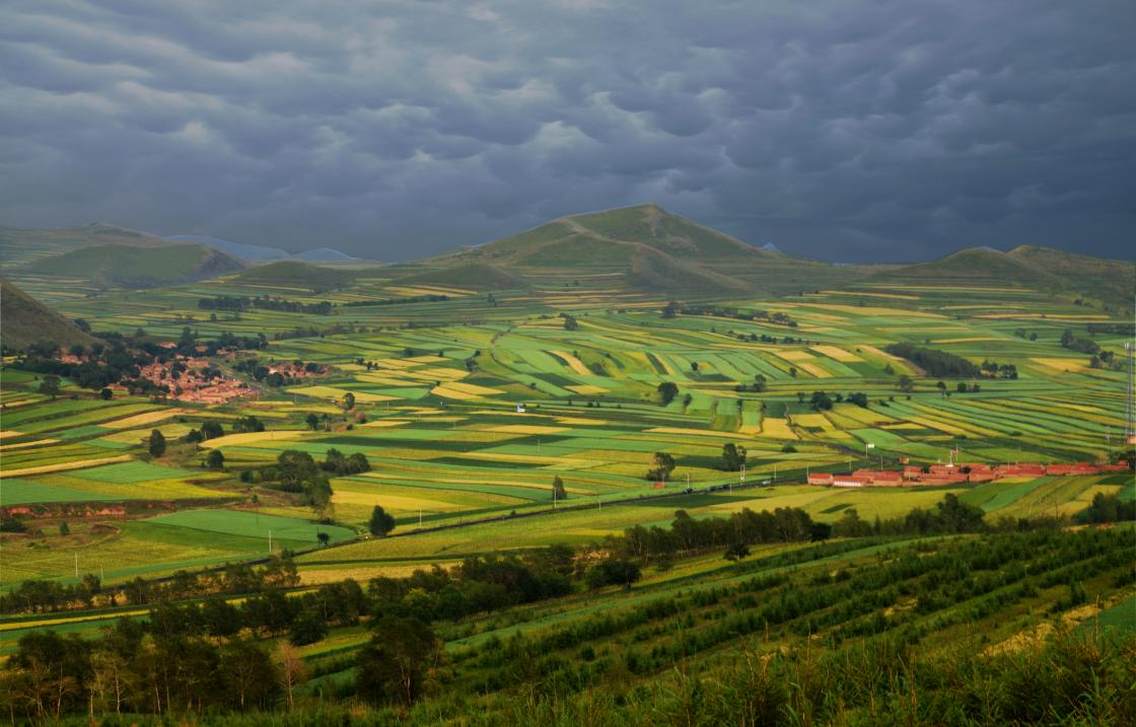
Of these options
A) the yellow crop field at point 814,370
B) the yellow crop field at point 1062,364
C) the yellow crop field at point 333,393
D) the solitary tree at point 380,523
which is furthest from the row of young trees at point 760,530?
the yellow crop field at point 1062,364

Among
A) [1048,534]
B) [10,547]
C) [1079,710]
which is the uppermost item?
[1079,710]

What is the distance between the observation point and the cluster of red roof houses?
84.9 meters

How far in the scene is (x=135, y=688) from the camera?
3055 centimetres

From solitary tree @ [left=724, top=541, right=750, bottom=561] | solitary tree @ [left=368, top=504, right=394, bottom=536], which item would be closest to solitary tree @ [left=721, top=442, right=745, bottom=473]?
solitary tree @ [left=368, top=504, right=394, bottom=536]

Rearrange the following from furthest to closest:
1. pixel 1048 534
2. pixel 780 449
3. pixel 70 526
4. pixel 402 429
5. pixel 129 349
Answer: pixel 129 349 → pixel 402 429 → pixel 780 449 → pixel 70 526 → pixel 1048 534

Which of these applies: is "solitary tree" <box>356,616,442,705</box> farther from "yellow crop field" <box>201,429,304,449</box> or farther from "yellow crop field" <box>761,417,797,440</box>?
"yellow crop field" <box>761,417,797,440</box>

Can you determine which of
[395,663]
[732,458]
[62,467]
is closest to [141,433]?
[62,467]

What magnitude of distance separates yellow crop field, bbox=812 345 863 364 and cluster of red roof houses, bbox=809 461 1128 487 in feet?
270

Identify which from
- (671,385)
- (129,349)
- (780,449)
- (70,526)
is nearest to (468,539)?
(70,526)

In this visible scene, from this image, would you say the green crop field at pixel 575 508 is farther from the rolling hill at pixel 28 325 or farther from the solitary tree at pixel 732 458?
the rolling hill at pixel 28 325

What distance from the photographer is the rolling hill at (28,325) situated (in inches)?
6511

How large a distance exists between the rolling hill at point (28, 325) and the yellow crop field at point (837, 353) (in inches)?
5440

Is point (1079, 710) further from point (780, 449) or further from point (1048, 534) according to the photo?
point (780, 449)

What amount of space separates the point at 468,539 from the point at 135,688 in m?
36.8
